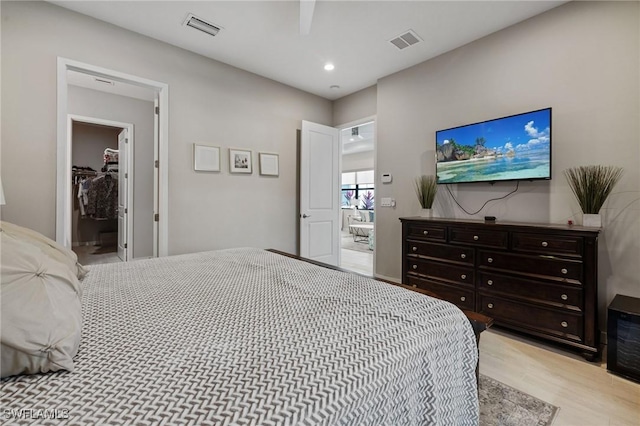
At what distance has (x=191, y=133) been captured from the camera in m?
3.23

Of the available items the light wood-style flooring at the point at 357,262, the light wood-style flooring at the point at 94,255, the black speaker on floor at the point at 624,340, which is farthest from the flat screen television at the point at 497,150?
the light wood-style flooring at the point at 94,255

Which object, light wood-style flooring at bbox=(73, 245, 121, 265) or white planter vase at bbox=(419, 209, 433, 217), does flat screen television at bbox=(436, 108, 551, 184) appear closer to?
white planter vase at bbox=(419, 209, 433, 217)

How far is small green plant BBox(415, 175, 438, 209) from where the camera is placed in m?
3.20

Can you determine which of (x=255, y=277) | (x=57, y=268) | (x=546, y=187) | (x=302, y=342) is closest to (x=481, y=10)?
(x=546, y=187)

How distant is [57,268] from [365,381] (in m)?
0.99

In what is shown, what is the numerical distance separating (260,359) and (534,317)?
8.01ft

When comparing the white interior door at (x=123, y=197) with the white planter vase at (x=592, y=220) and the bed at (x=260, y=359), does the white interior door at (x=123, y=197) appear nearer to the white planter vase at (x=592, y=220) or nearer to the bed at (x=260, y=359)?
the bed at (x=260, y=359)

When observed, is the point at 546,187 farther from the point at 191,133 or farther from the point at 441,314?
the point at 191,133

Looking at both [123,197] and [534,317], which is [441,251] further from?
[123,197]

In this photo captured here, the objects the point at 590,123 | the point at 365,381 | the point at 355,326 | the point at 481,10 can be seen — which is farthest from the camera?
the point at 481,10

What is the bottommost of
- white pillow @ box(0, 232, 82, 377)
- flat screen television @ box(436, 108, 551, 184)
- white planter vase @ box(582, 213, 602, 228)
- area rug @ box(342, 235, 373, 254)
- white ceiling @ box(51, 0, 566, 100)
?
area rug @ box(342, 235, 373, 254)

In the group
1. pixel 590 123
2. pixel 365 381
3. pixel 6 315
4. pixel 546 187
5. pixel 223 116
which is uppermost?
pixel 223 116

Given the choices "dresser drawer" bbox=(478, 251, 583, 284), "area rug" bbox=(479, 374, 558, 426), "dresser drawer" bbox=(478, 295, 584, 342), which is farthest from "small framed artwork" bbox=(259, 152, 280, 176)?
"area rug" bbox=(479, 374, 558, 426)

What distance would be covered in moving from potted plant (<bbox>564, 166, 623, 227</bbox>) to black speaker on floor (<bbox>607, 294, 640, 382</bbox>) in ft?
2.10
